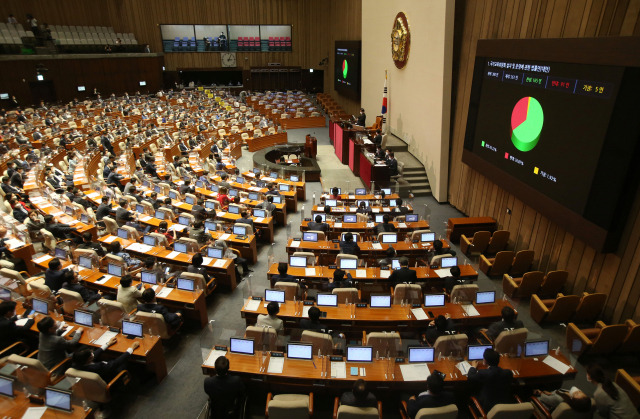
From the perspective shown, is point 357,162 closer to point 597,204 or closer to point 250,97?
point 597,204

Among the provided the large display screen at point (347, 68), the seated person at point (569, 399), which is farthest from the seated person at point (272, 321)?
the large display screen at point (347, 68)

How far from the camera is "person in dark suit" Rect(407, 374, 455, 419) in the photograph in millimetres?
4742

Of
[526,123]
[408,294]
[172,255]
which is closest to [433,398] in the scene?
Result: [408,294]

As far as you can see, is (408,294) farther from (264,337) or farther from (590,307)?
(590,307)

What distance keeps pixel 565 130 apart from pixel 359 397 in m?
6.59

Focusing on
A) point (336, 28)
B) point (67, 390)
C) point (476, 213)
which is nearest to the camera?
point (67, 390)

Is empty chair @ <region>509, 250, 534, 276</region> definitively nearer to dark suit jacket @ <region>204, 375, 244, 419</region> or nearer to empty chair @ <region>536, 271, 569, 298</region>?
empty chair @ <region>536, 271, 569, 298</region>

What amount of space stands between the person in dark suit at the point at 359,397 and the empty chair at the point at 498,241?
6784 mm

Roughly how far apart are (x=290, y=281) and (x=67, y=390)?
3.78m

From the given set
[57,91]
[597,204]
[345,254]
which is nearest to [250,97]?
[57,91]

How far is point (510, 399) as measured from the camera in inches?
212

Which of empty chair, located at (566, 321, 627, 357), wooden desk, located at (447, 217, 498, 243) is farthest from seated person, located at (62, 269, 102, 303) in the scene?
wooden desk, located at (447, 217, 498, 243)

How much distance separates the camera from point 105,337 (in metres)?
6.27

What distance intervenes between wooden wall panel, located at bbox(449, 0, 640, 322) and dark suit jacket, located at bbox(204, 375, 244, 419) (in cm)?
688
